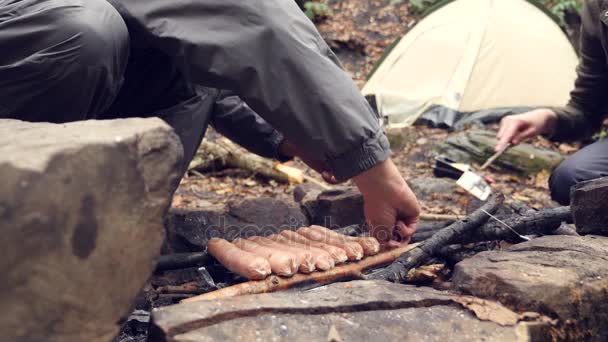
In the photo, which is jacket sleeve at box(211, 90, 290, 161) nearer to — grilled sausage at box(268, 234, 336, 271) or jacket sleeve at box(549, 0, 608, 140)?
grilled sausage at box(268, 234, 336, 271)

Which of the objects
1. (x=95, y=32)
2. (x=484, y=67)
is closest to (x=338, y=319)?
(x=95, y=32)

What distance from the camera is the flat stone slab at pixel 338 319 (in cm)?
183

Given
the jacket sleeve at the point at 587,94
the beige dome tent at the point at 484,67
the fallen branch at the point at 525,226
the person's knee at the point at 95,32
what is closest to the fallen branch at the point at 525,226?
the fallen branch at the point at 525,226

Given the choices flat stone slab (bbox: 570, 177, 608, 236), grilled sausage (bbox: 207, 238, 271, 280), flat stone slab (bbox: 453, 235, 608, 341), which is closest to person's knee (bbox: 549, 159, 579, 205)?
flat stone slab (bbox: 570, 177, 608, 236)

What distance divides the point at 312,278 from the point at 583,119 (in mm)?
2792

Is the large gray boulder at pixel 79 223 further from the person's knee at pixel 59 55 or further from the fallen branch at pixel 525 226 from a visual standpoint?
the fallen branch at pixel 525 226

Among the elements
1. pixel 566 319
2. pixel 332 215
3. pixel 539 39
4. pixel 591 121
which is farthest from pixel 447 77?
pixel 566 319

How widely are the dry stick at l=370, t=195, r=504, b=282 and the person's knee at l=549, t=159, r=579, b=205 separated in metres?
0.85

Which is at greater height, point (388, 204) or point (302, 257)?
point (388, 204)

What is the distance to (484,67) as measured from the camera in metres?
8.09

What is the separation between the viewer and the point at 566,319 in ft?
7.02

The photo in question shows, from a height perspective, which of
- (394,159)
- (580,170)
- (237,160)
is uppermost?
(580,170)

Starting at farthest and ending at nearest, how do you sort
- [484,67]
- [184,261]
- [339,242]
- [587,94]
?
[484,67] < [587,94] < [184,261] < [339,242]

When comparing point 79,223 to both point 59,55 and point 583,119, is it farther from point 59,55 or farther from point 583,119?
point 583,119
